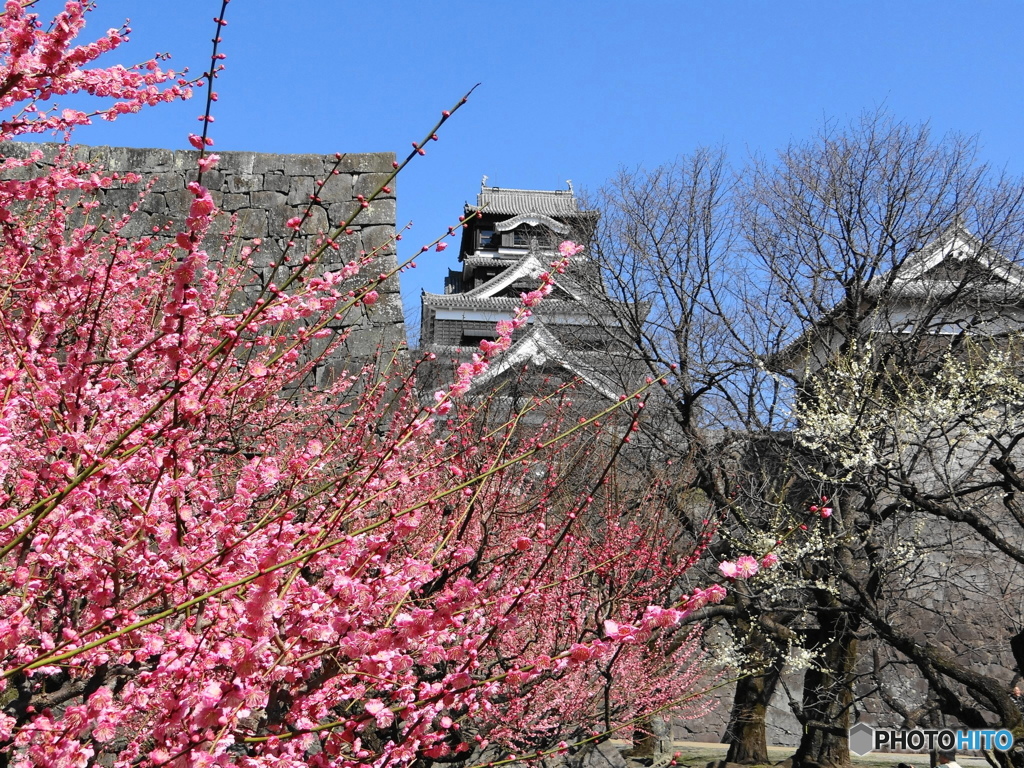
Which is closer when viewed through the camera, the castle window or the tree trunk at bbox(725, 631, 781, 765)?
the tree trunk at bbox(725, 631, 781, 765)

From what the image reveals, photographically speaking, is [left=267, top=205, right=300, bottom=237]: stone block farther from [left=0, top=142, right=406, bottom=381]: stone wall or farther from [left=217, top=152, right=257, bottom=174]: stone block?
[left=217, top=152, right=257, bottom=174]: stone block

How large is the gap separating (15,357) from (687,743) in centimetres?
1596

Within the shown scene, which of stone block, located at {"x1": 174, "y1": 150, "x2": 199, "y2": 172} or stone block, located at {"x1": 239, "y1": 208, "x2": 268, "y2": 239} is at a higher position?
stone block, located at {"x1": 174, "y1": 150, "x2": 199, "y2": 172}

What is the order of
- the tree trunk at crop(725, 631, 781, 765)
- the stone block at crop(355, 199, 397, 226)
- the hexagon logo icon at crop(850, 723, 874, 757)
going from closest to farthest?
the hexagon logo icon at crop(850, 723, 874, 757)
the stone block at crop(355, 199, 397, 226)
the tree trunk at crop(725, 631, 781, 765)

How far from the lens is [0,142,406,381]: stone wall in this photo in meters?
8.25

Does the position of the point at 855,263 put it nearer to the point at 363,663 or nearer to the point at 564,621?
the point at 564,621

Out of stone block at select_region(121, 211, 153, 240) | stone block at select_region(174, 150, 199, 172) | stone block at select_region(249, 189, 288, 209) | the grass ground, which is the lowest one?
the grass ground

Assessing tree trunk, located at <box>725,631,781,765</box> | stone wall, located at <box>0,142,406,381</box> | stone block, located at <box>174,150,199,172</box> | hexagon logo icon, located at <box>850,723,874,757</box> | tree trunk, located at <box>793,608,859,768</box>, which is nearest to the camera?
hexagon logo icon, located at <box>850,723,874,757</box>

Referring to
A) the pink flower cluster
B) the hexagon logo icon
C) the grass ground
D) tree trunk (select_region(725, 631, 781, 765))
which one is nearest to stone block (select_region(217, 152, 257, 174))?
the pink flower cluster

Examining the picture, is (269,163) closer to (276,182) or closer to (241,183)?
(276,182)

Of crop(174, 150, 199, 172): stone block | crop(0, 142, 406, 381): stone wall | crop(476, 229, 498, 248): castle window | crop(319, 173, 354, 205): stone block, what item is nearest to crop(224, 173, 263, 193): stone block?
crop(0, 142, 406, 381): stone wall

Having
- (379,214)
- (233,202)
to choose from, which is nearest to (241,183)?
(233,202)

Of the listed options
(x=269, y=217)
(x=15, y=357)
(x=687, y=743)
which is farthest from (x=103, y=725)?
(x=687, y=743)

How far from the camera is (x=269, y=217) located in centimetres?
848
